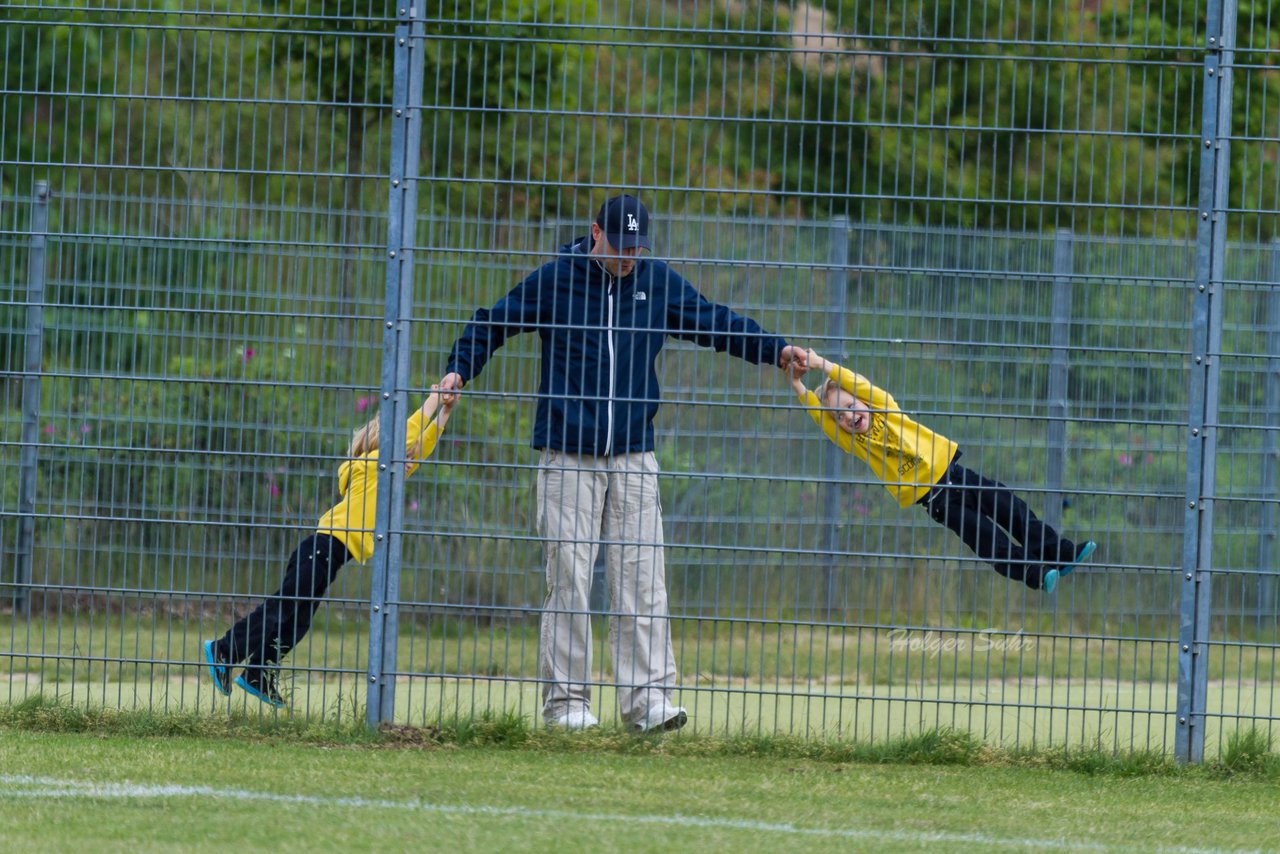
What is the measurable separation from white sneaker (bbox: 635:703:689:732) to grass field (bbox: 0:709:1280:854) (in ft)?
0.49

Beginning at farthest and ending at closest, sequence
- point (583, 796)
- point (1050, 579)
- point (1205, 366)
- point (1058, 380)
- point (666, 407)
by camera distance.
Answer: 1. point (666, 407)
2. point (1058, 380)
3. point (1050, 579)
4. point (1205, 366)
5. point (583, 796)

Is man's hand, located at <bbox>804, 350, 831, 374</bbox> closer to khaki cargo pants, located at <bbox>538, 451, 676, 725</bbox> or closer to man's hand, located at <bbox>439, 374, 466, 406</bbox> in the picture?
khaki cargo pants, located at <bbox>538, 451, 676, 725</bbox>

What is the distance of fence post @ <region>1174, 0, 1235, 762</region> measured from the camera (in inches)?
216

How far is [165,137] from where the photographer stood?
36.8 feet

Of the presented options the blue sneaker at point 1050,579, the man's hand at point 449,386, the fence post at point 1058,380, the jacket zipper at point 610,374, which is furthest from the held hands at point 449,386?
the fence post at point 1058,380

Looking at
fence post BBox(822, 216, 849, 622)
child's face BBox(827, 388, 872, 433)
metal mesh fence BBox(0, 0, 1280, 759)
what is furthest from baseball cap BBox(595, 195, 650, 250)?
fence post BBox(822, 216, 849, 622)

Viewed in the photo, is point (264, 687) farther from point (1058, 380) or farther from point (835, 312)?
point (1058, 380)

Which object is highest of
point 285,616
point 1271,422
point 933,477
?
point 1271,422

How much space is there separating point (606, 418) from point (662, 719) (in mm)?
1014

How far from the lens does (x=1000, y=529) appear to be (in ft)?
18.8

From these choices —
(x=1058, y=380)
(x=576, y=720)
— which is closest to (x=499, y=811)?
(x=576, y=720)

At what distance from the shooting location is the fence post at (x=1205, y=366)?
548 centimetres

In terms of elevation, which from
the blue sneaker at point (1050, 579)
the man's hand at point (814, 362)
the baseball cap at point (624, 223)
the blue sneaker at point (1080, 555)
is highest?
the baseball cap at point (624, 223)

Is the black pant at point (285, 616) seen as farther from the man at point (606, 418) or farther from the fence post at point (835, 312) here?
the fence post at point (835, 312)
